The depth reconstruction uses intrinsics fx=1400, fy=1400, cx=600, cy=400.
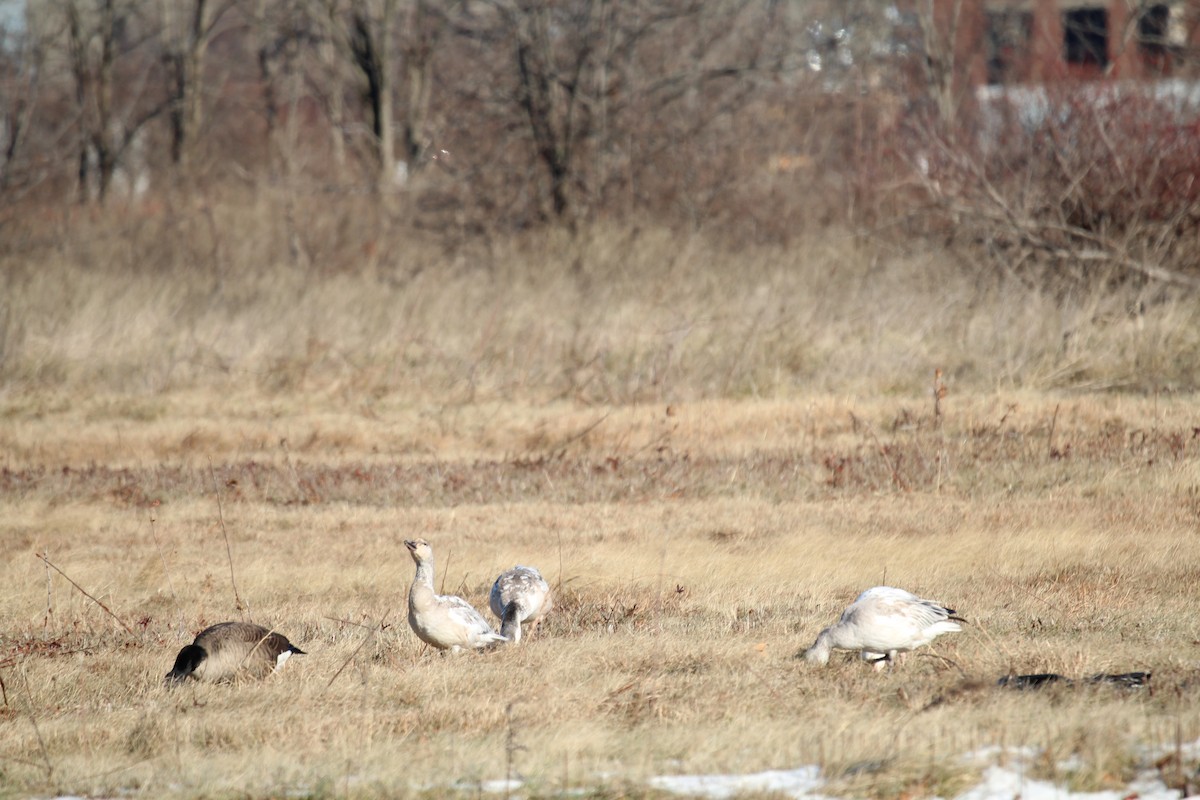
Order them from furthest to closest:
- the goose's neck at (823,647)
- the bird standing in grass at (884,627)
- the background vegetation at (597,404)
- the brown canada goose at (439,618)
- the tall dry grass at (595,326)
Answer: the tall dry grass at (595,326) → the brown canada goose at (439,618) → the goose's neck at (823,647) → the bird standing in grass at (884,627) → the background vegetation at (597,404)

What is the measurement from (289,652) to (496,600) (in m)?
1.05

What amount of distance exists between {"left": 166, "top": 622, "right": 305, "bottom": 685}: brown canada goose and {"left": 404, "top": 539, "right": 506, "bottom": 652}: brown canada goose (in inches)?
26.7

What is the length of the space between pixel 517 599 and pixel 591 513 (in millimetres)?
3156

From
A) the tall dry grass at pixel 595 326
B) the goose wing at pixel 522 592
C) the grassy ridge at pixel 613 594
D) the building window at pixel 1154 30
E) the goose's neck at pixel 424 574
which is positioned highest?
the building window at pixel 1154 30

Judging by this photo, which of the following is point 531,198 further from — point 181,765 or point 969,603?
point 181,765

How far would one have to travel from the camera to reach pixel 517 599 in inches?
271

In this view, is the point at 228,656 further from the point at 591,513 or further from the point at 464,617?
the point at 591,513

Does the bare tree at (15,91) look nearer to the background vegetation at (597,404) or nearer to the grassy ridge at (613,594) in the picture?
the background vegetation at (597,404)

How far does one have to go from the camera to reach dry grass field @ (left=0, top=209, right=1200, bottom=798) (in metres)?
5.25

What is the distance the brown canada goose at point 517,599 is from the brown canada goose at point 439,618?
0.14 m

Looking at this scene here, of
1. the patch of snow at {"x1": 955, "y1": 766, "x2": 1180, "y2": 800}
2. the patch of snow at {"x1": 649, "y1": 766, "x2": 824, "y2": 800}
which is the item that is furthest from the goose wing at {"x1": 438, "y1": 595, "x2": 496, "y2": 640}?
the patch of snow at {"x1": 955, "y1": 766, "x2": 1180, "y2": 800}

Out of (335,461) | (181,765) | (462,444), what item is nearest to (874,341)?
(462,444)

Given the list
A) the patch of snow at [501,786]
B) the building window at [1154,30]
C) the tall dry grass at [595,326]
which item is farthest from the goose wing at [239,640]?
the building window at [1154,30]

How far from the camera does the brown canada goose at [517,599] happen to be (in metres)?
6.87
